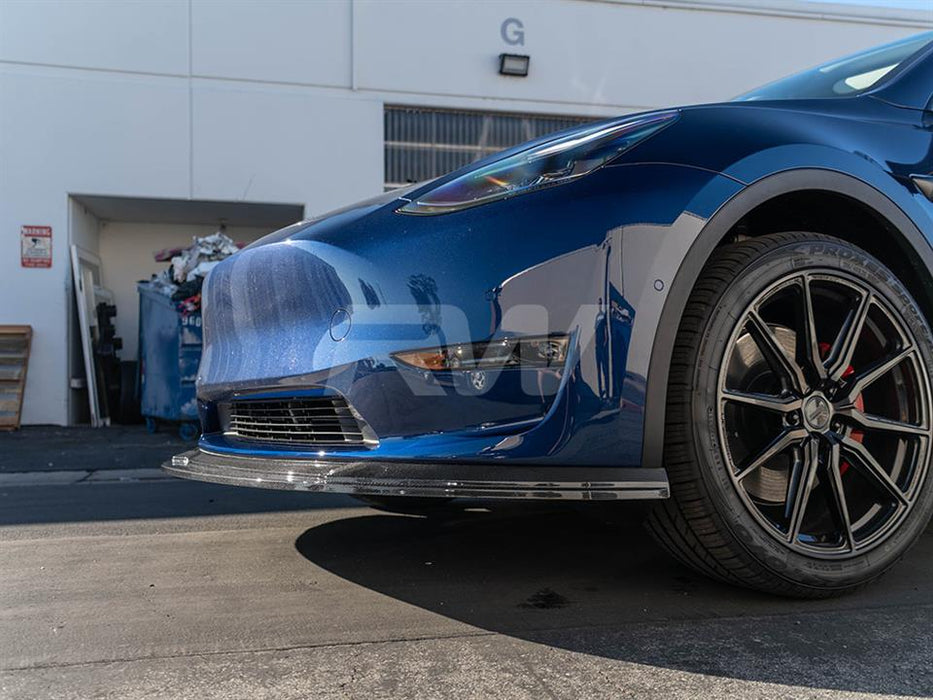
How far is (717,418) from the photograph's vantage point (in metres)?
2.15

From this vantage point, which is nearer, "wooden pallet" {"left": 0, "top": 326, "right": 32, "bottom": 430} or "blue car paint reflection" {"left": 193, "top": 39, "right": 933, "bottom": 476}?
"blue car paint reflection" {"left": 193, "top": 39, "right": 933, "bottom": 476}

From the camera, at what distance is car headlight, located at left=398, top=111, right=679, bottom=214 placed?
7.02 ft

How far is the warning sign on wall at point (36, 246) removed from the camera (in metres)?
7.96

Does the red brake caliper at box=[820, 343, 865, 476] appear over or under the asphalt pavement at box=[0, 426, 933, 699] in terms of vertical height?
over

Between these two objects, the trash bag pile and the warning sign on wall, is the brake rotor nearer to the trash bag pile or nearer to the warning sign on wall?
the trash bag pile

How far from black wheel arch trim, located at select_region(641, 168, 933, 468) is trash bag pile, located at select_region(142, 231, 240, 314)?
5.71 m

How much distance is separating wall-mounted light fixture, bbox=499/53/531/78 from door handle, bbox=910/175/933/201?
272 inches

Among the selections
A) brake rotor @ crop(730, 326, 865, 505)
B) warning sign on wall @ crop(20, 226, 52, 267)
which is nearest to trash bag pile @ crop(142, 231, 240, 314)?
warning sign on wall @ crop(20, 226, 52, 267)

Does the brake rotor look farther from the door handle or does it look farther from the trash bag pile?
the trash bag pile

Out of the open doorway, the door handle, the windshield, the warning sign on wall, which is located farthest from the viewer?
the open doorway

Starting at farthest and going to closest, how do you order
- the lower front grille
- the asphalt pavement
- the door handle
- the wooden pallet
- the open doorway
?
the open doorway, the wooden pallet, the door handle, the lower front grille, the asphalt pavement

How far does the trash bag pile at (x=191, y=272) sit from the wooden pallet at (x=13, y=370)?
1662 mm

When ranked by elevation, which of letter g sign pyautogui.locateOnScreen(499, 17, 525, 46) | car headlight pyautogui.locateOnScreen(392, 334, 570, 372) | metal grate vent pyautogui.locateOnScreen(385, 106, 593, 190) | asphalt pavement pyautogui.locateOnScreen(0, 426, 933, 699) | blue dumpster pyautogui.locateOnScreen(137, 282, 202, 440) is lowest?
asphalt pavement pyautogui.locateOnScreen(0, 426, 933, 699)

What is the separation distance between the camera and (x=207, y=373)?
9.51 ft
